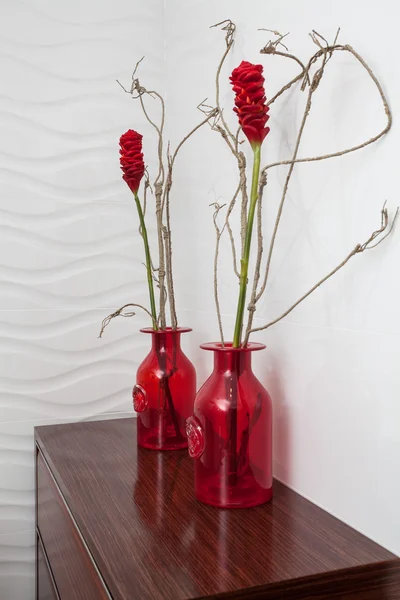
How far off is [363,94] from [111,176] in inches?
33.7

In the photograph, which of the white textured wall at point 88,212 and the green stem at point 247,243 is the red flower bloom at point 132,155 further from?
the green stem at point 247,243

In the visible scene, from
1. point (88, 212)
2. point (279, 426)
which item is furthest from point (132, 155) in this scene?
point (279, 426)

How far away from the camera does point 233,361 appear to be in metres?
0.97

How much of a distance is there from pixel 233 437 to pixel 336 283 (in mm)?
283

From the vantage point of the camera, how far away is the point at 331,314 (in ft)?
3.09

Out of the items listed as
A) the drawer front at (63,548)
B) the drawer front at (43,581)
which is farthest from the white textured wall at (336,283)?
the drawer front at (43,581)

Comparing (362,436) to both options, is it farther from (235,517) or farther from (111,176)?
(111,176)

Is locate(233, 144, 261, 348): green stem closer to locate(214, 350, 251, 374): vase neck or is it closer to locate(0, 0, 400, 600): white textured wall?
locate(214, 350, 251, 374): vase neck

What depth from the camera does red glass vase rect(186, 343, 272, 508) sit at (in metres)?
0.94

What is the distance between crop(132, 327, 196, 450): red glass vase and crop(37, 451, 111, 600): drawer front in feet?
0.73

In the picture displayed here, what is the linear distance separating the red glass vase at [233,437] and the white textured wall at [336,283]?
0.31 feet

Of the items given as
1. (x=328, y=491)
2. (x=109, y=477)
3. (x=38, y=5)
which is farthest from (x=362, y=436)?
(x=38, y=5)

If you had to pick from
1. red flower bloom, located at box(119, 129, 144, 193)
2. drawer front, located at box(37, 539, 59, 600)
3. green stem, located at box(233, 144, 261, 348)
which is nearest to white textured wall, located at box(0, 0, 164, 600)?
drawer front, located at box(37, 539, 59, 600)

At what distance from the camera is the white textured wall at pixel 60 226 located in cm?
149
